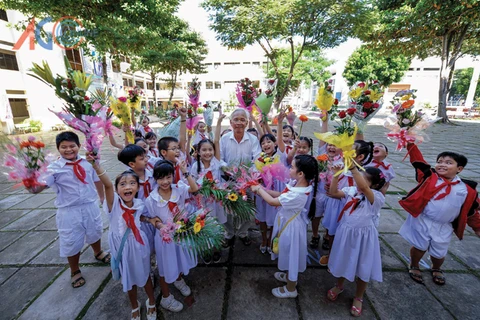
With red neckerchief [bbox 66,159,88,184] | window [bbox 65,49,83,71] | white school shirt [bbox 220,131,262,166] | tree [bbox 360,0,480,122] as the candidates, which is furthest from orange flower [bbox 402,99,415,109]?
window [bbox 65,49,83,71]

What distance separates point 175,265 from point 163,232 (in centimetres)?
49

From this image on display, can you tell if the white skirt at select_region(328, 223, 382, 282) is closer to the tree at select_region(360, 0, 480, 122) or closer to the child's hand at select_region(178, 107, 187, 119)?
the child's hand at select_region(178, 107, 187, 119)

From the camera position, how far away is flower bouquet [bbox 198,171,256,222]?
2537 millimetres

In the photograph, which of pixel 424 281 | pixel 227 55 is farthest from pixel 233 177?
pixel 227 55

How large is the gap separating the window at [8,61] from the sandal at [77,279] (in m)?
17.4

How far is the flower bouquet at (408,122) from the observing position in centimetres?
264

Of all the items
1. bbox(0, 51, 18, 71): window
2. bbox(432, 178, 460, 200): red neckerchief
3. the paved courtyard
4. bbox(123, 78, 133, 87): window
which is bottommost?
the paved courtyard

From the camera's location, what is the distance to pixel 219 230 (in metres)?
2.25

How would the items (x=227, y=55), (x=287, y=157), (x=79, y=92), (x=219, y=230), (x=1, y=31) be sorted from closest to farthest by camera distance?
(x=79, y=92), (x=219, y=230), (x=287, y=157), (x=1, y=31), (x=227, y=55)

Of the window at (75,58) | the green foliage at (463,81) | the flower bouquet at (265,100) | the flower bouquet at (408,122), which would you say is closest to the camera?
the flower bouquet at (408,122)

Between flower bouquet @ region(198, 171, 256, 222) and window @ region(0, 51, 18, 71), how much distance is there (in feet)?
59.5

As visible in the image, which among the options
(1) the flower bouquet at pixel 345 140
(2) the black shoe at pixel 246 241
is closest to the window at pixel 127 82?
(2) the black shoe at pixel 246 241

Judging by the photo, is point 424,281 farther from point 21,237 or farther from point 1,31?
point 1,31

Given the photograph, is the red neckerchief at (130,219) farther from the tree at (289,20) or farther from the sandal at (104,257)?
the tree at (289,20)
